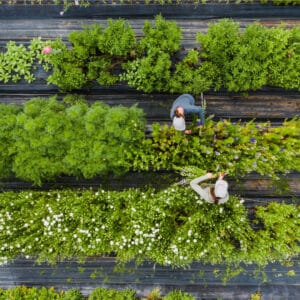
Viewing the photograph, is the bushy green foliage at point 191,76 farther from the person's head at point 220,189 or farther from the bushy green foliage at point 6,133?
the bushy green foliage at point 6,133

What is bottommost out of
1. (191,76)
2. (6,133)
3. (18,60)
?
(6,133)

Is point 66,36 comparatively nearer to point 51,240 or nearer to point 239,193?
point 51,240

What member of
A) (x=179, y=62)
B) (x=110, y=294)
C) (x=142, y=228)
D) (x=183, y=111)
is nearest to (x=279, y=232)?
(x=142, y=228)

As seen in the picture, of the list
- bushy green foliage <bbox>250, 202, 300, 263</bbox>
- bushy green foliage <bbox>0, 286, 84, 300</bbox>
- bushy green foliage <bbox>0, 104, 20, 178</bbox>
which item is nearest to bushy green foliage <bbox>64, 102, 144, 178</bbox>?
bushy green foliage <bbox>0, 104, 20, 178</bbox>

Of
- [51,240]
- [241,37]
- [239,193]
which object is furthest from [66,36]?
[239,193]

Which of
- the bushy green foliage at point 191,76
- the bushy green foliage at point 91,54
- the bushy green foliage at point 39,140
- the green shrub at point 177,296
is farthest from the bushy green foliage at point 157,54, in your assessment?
the green shrub at point 177,296

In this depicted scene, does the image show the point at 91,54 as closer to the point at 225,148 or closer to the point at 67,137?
the point at 67,137
